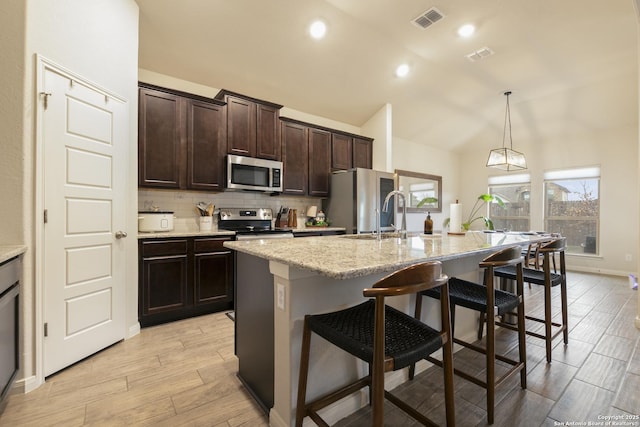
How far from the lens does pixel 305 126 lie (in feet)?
13.9

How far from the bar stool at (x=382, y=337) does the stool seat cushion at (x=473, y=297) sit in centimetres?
47

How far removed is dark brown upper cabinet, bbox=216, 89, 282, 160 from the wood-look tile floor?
220cm

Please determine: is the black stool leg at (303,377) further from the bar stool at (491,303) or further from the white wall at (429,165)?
the white wall at (429,165)

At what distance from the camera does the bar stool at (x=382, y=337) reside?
99 centimetres

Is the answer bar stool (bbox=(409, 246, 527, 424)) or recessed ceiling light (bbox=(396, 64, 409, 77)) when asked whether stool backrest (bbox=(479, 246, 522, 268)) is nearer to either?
bar stool (bbox=(409, 246, 527, 424))

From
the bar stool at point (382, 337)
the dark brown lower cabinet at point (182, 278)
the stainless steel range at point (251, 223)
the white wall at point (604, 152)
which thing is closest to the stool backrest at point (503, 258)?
the bar stool at point (382, 337)

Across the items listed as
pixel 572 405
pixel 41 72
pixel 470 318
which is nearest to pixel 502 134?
pixel 470 318

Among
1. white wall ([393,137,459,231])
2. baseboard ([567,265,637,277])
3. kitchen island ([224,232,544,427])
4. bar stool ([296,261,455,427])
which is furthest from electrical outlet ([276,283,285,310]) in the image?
baseboard ([567,265,637,277])

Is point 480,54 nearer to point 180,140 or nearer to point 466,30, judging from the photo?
point 466,30

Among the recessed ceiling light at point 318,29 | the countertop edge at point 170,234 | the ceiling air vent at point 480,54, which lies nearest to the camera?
the countertop edge at point 170,234

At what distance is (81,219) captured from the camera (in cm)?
215

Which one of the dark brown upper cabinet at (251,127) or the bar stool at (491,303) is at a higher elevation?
the dark brown upper cabinet at (251,127)

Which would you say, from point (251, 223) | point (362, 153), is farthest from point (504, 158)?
point (251, 223)

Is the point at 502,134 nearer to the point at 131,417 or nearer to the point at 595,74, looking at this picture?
the point at 595,74
